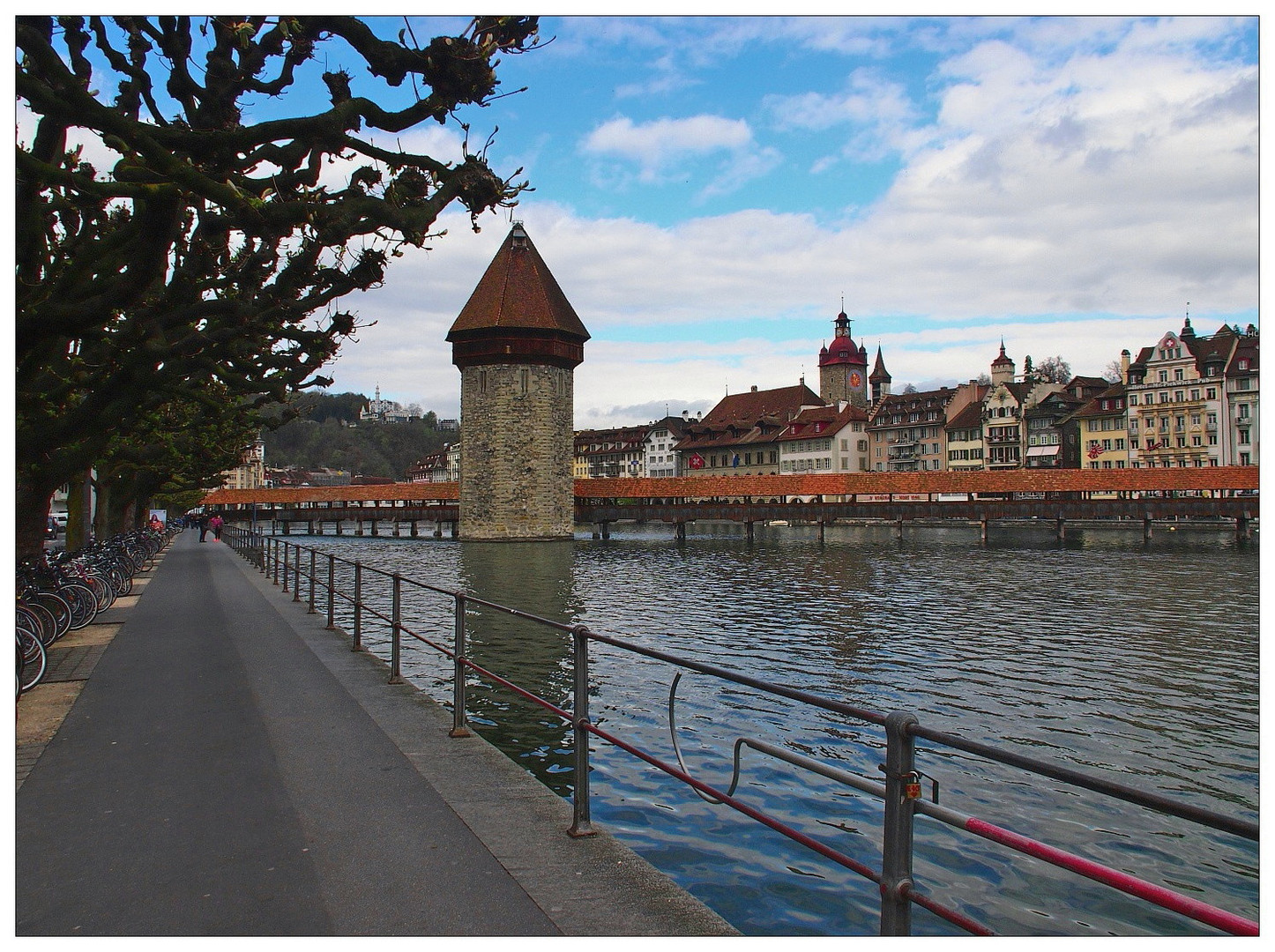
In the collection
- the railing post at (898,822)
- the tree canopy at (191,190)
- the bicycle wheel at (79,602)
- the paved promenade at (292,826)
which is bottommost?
the paved promenade at (292,826)

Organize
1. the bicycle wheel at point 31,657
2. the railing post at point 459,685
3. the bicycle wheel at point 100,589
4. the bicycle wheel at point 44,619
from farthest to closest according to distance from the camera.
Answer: the bicycle wheel at point 100,589
the bicycle wheel at point 44,619
the bicycle wheel at point 31,657
the railing post at point 459,685

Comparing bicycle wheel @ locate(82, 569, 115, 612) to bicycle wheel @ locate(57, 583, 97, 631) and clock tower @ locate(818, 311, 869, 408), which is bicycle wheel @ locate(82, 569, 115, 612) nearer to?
bicycle wheel @ locate(57, 583, 97, 631)

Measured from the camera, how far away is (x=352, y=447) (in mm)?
171250

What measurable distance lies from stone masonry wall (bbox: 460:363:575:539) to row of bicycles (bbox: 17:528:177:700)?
37.0 m

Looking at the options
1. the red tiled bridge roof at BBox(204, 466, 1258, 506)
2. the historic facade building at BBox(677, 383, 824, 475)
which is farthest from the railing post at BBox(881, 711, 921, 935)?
the historic facade building at BBox(677, 383, 824, 475)

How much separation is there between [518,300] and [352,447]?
397 ft

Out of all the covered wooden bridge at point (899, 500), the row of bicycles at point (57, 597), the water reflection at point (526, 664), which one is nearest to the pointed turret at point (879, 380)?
Answer: the covered wooden bridge at point (899, 500)

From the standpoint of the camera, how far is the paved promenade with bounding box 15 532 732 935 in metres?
4.21

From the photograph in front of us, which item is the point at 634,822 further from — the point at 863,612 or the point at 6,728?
the point at 863,612

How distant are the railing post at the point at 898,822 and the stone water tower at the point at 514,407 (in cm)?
5395

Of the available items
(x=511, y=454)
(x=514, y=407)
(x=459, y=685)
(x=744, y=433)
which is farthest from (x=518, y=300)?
(x=744, y=433)

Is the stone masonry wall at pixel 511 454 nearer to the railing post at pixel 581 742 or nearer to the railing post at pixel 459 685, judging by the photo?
the railing post at pixel 459 685

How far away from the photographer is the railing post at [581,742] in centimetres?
526

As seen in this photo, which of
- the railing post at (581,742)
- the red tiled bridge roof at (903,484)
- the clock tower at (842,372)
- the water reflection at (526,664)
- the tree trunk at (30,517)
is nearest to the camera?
the railing post at (581,742)
